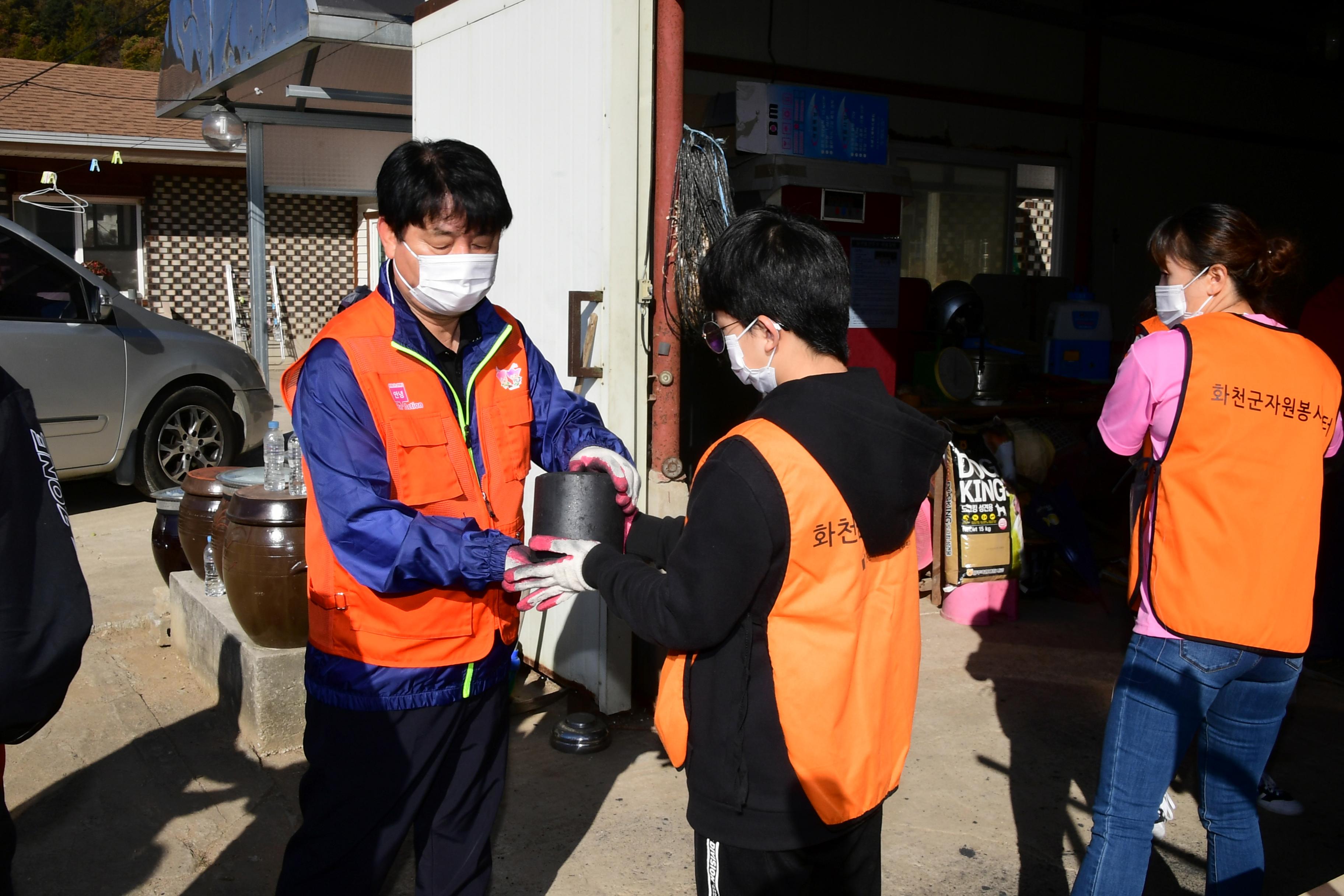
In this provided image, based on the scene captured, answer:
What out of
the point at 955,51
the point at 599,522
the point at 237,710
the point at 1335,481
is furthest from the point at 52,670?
the point at 955,51

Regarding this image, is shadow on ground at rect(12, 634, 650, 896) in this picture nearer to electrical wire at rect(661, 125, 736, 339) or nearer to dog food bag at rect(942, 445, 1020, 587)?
electrical wire at rect(661, 125, 736, 339)

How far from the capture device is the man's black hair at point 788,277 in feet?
5.61

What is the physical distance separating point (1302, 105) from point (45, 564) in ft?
38.9

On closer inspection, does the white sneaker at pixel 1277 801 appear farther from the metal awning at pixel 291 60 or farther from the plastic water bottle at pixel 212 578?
the metal awning at pixel 291 60

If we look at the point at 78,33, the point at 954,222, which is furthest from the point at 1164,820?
the point at 78,33

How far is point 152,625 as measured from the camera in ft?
16.7

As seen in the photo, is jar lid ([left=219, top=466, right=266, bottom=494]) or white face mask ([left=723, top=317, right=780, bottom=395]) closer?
white face mask ([left=723, top=317, right=780, bottom=395])

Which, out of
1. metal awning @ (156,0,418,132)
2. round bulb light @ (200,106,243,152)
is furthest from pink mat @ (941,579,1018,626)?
round bulb light @ (200,106,243,152)

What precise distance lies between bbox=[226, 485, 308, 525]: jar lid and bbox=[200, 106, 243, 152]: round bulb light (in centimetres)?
653

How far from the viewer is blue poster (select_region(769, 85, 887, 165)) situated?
647 cm

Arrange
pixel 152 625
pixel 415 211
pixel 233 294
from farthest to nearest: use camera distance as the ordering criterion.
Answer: pixel 233 294 < pixel 152 625 < pixel 415 211

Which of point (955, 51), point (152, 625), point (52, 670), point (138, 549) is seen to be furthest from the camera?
point (955, 51)

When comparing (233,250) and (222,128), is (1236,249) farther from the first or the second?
(233,250)

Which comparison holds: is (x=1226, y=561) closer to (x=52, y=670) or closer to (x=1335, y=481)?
(x=52, y=670)
